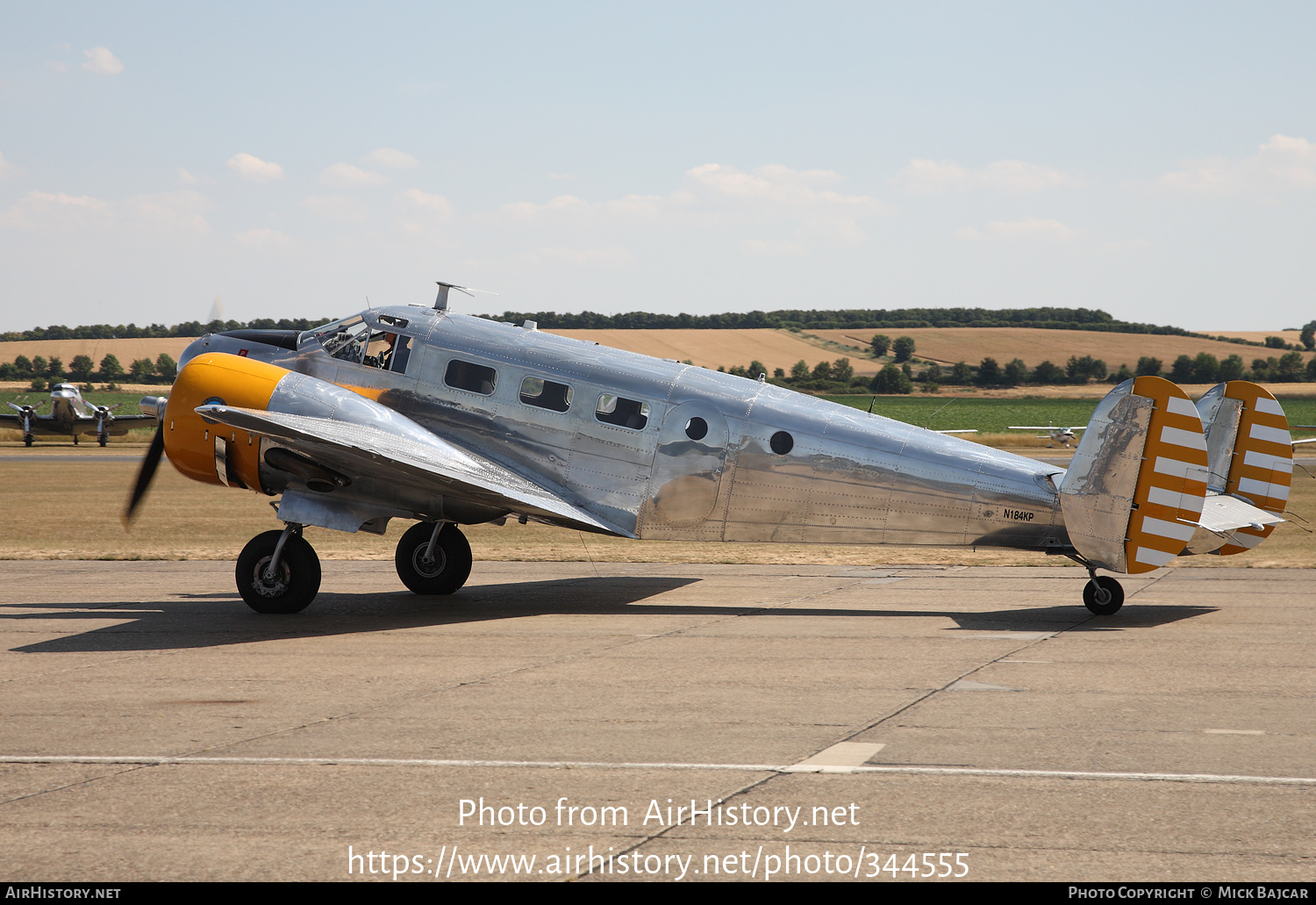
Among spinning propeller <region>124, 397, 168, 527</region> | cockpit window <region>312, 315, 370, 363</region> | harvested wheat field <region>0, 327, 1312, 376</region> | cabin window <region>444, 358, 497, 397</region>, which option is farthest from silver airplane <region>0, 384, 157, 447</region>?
cabin window <region>444, 358, 497, 397</region>

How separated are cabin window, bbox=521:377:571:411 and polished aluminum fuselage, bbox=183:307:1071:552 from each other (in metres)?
0.09

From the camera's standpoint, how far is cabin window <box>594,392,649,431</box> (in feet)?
44.3

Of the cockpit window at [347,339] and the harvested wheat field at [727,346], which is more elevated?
the harvested wheat field at [727,346]

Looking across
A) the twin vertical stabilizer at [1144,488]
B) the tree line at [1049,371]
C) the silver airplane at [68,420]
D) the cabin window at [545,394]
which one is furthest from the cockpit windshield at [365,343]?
the tree line at [1049,371]

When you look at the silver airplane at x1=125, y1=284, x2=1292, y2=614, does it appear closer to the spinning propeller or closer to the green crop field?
the spinning propeller

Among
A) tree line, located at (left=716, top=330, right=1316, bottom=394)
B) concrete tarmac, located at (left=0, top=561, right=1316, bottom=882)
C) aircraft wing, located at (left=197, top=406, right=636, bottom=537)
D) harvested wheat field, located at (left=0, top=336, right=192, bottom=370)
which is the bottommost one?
harvested wheat field, located at (left=0, top=336, right=192, bottom=370)

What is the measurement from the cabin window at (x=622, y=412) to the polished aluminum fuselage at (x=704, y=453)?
0.22ft

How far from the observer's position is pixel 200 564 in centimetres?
1856

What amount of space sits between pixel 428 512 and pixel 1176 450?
9129mm

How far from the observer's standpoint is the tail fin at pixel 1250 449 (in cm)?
1335

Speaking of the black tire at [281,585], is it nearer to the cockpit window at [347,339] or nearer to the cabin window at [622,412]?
the cockpit window at [347,339]

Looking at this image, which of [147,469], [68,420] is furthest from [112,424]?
[147,469]

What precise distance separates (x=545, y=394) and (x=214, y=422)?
4.16m

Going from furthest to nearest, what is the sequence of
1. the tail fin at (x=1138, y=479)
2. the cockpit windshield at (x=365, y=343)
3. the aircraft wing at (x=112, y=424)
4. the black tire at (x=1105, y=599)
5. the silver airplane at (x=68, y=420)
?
the aircraft wing at (x=112, y=424)
the silver airplane at (x=68, y=420)
the cockpit windshield at (x=365, y=343)
the black tire at (x=1105, y=599)
the tail fin at (x=1138, y=479)
